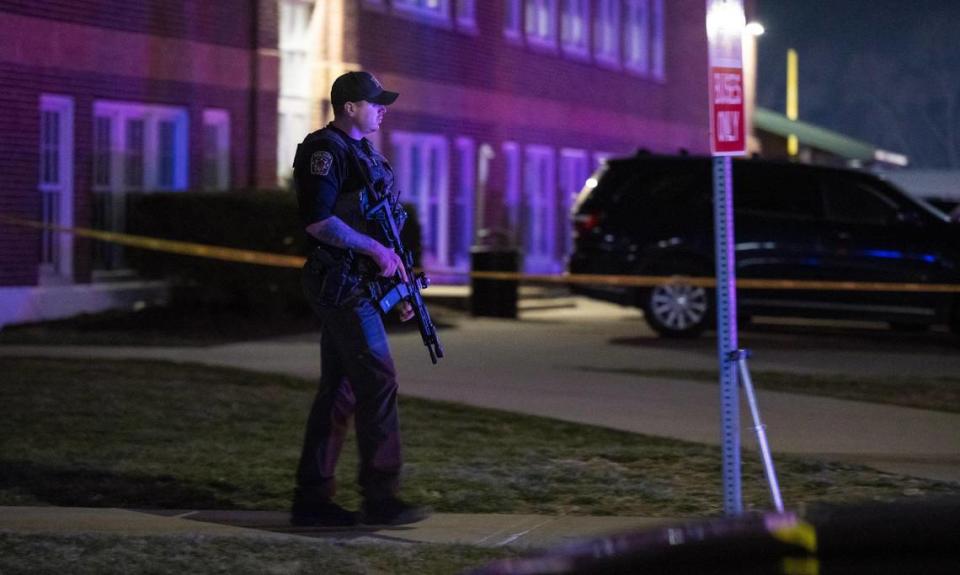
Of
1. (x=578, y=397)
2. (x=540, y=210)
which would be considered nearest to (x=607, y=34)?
(x=540, y=210)

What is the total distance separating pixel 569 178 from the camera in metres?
31.2

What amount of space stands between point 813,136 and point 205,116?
28437 mm

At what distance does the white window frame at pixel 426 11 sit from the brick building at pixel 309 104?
0.04m

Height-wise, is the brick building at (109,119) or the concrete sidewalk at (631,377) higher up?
the brick building at (109,119)

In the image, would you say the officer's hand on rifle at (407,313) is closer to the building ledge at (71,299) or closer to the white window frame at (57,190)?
the building ledge at (71,299)

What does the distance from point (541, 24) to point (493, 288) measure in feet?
33.1

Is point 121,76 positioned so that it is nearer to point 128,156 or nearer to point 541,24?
point 128,156

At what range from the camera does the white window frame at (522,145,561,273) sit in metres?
29.9

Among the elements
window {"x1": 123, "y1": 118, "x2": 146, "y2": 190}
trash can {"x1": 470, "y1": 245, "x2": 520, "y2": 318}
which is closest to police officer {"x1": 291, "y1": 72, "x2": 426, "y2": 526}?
window {"x1": 123, "y1": 118, "x2": 146, "y2": 190}

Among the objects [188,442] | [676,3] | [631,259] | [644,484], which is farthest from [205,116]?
[676,3]

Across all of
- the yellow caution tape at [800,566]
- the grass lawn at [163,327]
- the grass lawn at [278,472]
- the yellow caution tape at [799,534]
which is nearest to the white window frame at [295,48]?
the grass lawn at [163,327]

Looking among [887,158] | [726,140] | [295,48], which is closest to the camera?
[726,140]

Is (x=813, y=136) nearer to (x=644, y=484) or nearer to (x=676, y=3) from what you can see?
(x=676, y=3)

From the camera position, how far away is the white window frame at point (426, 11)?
25156 millimetres
